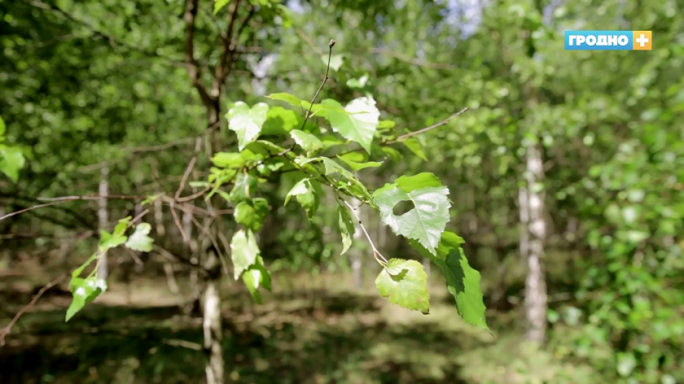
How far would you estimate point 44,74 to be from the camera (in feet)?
9.15

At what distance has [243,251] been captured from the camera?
91 centimetres

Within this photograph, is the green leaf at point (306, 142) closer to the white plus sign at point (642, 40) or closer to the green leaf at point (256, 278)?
the green leaf at point (256, 278)

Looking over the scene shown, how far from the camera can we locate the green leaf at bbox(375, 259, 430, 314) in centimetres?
60

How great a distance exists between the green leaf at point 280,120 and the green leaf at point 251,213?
192 millimetres

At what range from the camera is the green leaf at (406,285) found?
597mm

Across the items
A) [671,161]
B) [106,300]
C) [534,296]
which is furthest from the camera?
[106,300]

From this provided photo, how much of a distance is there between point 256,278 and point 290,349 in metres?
6.77

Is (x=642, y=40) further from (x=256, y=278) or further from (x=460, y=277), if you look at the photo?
(x=256, y=278)

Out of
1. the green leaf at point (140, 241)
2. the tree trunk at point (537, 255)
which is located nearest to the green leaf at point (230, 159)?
the green leaf at point (140, 241)

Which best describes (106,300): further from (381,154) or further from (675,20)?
(675,20)

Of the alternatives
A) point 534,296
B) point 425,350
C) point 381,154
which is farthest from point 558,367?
point 381,154

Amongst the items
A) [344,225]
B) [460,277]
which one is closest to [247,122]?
[344,225]

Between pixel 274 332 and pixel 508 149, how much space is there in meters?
7.01

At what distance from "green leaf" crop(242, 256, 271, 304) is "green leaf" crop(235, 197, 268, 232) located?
11 cm
